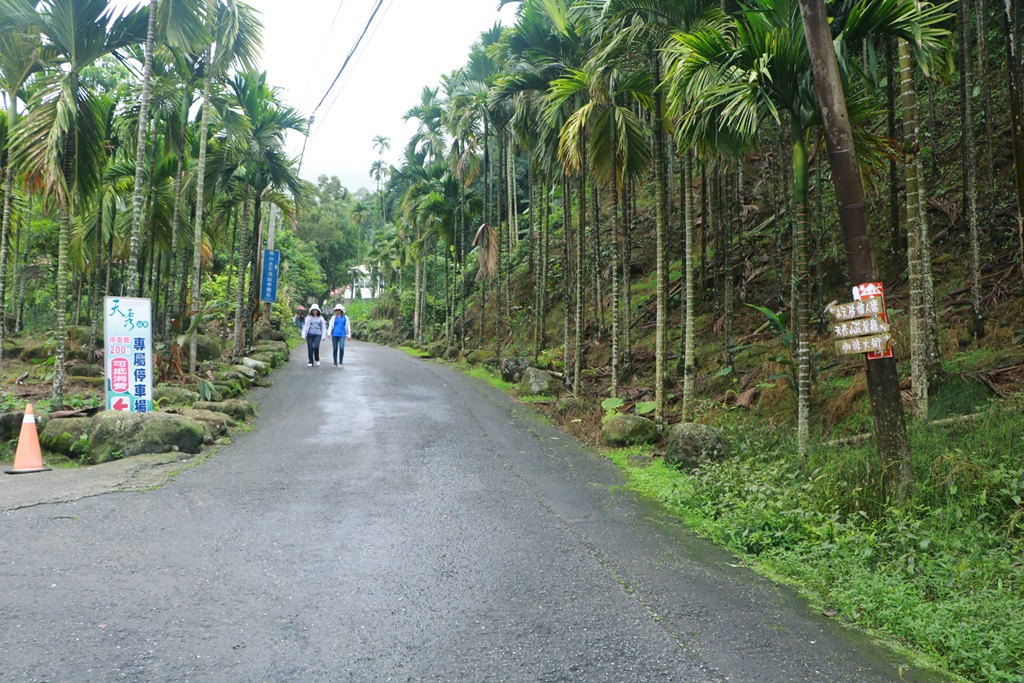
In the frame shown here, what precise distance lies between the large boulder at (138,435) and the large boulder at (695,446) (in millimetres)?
6651

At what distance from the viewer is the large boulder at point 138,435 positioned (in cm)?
954

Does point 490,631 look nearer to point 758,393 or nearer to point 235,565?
point 235,565

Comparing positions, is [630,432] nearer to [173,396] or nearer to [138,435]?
[138,435]

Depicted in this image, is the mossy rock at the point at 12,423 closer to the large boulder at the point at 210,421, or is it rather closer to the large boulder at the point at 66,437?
the large boulder at the point at 66,437

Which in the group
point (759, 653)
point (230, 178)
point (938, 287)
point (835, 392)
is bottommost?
point (759, 653)

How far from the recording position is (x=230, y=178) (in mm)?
20266

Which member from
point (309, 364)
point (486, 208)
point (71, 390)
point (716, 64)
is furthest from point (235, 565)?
point (486, 208)

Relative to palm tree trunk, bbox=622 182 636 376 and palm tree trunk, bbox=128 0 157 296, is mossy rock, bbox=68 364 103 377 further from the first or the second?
palm tree trunk, bbox=622 182 636 376

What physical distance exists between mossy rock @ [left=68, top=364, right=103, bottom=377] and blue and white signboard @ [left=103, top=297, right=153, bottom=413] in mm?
7012

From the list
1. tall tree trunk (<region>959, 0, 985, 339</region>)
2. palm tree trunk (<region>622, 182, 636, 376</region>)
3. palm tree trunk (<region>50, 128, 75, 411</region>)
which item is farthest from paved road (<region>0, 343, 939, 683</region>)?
palm tree trunk (<region>622, 182, 636, 376</region>)

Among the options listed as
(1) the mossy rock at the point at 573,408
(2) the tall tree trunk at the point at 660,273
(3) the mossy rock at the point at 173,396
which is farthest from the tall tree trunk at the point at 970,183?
(3) the mossy rock at the point at 173,396

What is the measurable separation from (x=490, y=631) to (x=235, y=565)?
2265mm

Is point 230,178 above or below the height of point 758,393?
above

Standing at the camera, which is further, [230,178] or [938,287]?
[230,178]
